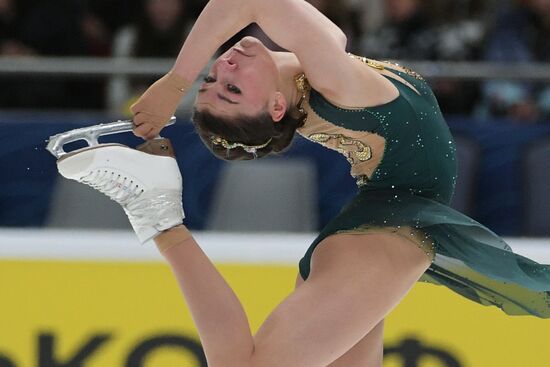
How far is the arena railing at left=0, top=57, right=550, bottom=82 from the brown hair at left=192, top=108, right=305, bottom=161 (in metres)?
1.91

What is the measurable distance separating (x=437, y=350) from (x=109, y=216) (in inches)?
61.2

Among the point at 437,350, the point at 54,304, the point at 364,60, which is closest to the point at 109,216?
the point at 54,304

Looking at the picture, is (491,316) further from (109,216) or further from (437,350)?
(109,216)

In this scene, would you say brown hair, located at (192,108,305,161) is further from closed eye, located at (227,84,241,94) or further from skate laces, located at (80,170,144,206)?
skate laces, located at (80,170,144,206)

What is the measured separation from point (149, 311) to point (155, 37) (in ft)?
6.71

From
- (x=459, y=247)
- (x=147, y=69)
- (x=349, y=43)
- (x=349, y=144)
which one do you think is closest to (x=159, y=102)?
(x=349, y=144)

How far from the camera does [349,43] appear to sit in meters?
5.16

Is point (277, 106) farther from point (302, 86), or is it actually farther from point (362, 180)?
point (362, 180)

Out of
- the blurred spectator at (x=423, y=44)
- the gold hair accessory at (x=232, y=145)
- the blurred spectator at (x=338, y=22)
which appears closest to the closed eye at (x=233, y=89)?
the gold hair accessory at (x=232, y=145)

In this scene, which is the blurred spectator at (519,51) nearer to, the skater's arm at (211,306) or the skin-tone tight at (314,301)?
the skin-tone tight at (314,301)

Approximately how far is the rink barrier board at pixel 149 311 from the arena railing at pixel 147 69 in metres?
1.33

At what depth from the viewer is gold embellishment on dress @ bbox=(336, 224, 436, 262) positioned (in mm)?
2705

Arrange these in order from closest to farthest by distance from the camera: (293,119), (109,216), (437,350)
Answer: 1. (293,119)
2. (437,350)
3. (109,216)

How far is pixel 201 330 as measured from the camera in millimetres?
2654
